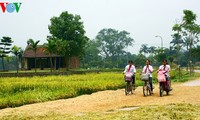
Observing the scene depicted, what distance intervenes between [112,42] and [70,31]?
68.4 meters

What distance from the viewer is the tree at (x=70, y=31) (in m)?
63.5

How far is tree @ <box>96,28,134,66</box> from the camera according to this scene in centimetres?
12988

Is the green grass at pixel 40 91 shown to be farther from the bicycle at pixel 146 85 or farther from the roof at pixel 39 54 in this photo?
the roof at pixel 39 54

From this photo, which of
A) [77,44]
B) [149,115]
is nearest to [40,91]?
[149,115]

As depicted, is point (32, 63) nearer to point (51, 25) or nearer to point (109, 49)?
point (51, 25)

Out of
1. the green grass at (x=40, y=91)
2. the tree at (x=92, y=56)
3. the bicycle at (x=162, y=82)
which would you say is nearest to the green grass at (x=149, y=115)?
the green grass at (x=40, y=91)

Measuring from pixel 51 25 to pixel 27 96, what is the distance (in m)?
49.4

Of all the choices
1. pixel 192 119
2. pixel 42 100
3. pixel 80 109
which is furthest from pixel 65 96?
pixel 192 119

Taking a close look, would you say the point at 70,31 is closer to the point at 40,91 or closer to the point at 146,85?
the point at 40,91

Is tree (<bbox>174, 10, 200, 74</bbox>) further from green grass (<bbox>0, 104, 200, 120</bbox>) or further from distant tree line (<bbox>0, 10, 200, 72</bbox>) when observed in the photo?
green grass (<bbox>0, 104, 200, 120</bbox>)

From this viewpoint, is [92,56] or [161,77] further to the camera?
[92,56]

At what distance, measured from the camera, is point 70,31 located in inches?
2509

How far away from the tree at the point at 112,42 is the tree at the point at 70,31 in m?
63.3

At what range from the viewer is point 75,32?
6475 cm
